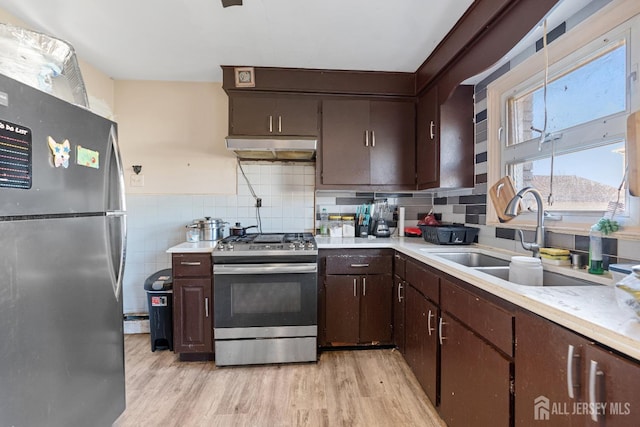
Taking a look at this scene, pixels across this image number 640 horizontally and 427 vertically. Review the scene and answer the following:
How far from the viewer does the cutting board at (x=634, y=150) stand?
0.89 meters

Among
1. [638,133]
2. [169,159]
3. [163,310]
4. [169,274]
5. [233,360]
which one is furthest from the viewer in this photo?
[169,159]

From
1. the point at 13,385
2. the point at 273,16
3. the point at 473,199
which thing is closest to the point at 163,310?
the point at 13,385

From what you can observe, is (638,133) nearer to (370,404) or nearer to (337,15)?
(337,15)

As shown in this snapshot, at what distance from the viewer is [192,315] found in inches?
81.5

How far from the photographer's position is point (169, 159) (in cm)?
262

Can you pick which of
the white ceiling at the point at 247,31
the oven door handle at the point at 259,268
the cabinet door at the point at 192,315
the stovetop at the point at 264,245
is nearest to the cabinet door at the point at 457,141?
the white ceiling at the point at 247,31

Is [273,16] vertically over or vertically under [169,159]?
over

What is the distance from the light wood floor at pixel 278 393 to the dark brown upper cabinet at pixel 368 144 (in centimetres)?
145

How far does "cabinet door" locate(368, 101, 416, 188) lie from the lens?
246 cm

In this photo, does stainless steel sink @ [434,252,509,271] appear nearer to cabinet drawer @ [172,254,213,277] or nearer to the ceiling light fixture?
cabinet drawer @ [172,254,213,277]

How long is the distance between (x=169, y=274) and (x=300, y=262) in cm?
115

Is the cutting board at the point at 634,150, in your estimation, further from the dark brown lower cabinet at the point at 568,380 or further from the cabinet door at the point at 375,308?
the cabinet door at the point at 375,308

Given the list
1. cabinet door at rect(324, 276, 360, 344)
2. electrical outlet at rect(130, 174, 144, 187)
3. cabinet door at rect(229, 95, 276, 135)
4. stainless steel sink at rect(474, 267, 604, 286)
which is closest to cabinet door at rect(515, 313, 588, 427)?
stainless steel sink at rect(474, 267, 604, 286)

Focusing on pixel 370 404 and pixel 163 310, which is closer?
pixel 370 404
